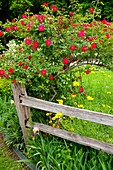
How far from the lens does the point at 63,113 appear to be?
276cm

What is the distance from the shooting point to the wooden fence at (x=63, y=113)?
98.3 inches

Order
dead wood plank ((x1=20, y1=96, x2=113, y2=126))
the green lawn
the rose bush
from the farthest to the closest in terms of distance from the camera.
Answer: the green lawn
the rose bush
dead wood plank ((x1=20, y1=96, x2=113, y2=126))

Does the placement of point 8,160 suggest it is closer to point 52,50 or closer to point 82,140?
point 82,140

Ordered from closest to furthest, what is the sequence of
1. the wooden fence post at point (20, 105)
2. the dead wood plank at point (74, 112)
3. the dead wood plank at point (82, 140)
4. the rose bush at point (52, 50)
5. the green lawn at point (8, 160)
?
the dead wood plank at point (74, 112) → the dead wood plank at point (82, 140) → the rose bush at point (52, 50) → the wooden fence post at point (20, 105) → the green lawn at point (8, 160)

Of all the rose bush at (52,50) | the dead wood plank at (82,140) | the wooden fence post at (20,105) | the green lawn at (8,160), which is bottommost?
the green lawn at (8,160)

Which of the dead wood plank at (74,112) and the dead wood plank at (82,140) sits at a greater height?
the dead wood plank at (74,112)

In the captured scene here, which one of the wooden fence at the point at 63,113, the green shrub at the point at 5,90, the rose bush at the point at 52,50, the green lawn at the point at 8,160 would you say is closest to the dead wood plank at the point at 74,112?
the wooden fence at the point at 63,113

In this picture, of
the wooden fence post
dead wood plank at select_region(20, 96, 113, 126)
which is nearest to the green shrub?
the wooden fence post

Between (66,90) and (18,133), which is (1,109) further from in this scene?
(66,90)

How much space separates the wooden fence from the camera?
2.50 m

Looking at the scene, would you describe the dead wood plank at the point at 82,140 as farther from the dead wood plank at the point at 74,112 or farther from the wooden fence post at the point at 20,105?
the dead wood plank at the point at 74,112

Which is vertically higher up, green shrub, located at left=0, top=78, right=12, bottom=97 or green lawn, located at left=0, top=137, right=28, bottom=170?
green shrub, located at left=0, top=78, right=12, bottom=97

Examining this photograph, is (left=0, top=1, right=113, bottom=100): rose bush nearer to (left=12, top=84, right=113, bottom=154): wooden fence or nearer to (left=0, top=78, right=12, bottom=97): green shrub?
(left=12, top=84, right=113, bottom=154): wooden fence

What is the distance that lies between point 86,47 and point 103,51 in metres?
0.23
